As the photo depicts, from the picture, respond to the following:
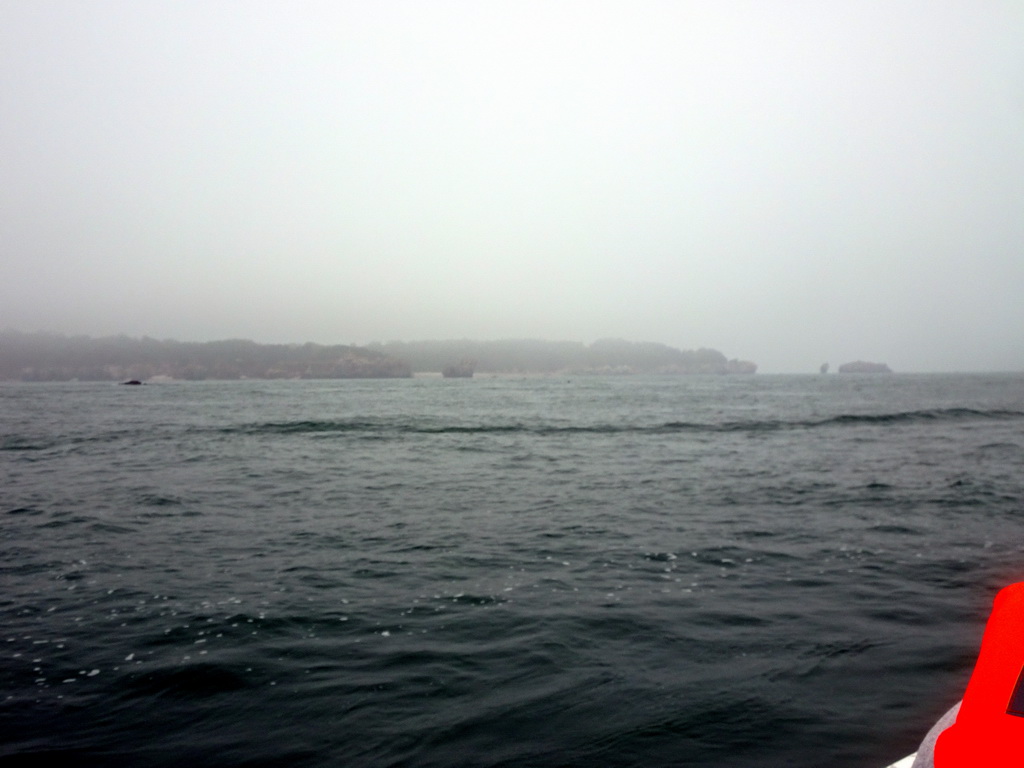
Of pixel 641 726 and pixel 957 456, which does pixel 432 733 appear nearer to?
pixel 641 726

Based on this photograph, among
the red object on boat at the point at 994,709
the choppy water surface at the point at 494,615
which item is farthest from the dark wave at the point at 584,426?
the red object on boat at the point at 994,709

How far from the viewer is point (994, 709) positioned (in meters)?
1.98

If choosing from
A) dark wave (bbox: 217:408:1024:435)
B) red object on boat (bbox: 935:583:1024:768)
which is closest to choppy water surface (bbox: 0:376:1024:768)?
red object on boat (bbox: 935:583:1024:768)

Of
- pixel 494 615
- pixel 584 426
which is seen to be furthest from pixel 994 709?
pixel 584 426

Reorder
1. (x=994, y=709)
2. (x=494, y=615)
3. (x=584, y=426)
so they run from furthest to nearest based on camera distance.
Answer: (x=584, y=426)
(x=494, y=615)
(x=994, y=709)

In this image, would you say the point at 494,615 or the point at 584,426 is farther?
the point at 584,426

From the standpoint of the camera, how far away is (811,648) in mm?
7652

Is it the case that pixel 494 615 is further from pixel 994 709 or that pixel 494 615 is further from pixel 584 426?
pixel 584 426

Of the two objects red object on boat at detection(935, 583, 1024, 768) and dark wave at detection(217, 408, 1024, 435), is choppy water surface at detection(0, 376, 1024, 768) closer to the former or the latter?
red object on boat at detection(935, 583, 1024, 768)

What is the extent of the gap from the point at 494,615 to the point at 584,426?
113ft

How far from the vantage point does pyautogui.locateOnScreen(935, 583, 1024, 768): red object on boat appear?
189 centimetres

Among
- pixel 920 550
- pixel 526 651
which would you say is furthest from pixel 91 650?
pixel 920 550

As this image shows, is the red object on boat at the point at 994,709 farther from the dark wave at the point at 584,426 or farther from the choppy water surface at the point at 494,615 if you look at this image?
the dark wave at the point at 584,426

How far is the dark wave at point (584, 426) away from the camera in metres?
39.9
